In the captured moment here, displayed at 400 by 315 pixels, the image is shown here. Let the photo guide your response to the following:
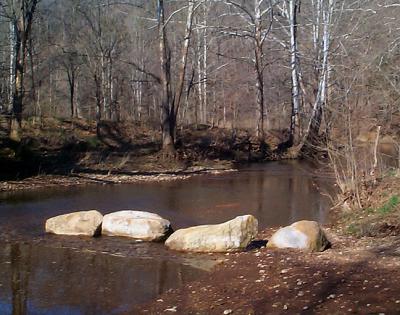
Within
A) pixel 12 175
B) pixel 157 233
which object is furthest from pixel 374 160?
pixel 12 175

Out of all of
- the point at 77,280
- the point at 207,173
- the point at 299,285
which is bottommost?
the point at 77,280

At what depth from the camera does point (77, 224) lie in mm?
11602

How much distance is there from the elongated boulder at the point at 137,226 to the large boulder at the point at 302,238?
7.55 ft

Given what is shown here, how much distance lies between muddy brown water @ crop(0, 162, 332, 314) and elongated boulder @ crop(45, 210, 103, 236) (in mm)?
250

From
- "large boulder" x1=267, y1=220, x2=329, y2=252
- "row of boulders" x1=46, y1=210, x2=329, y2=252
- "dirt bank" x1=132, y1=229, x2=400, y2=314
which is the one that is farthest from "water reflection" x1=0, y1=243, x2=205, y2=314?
"large boulder" x1=267, y1=220, x2=329, y2=252

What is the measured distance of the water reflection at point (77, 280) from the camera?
7438 millimetres

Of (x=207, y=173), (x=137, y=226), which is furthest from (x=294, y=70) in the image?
(x=137, y=226)

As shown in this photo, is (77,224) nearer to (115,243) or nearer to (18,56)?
(115,243)

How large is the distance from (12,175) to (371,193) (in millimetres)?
12173

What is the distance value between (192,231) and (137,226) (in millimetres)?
1385

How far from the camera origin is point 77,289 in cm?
809

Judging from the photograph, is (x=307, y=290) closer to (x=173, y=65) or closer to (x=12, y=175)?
(x=12, y=175)

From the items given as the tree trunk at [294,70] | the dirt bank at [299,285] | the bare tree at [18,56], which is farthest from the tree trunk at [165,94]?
the dirt bank at [299,285]

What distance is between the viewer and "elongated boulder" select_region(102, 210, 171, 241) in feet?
36.3
